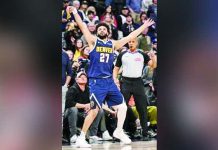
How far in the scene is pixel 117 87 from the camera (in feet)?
8.40

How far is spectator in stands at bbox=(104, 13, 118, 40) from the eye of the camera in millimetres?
2543

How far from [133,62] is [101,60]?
9.9 inches

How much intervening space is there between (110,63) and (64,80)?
0.37m

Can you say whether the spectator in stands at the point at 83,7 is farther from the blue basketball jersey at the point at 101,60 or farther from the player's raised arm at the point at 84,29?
the blue basketball jersey at the point at 101,60

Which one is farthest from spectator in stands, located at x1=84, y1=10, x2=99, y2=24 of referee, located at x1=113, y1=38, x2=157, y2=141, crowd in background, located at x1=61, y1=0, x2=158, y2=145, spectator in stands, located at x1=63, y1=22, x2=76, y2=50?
referee, located at x1=113, y1=38, x2=157, y2=141

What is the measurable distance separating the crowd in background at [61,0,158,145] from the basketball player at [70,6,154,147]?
1.3 inches

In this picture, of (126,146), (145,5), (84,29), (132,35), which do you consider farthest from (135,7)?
(126,146)

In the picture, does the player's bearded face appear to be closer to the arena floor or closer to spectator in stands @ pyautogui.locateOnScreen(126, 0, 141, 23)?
spectator in stands @ pyautogui.locateOnScreen(126, 0, 141, 23)

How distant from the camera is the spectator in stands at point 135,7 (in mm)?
2578

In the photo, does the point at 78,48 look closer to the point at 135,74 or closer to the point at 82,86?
the point at 82,86

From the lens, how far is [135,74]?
2598 millimetres
